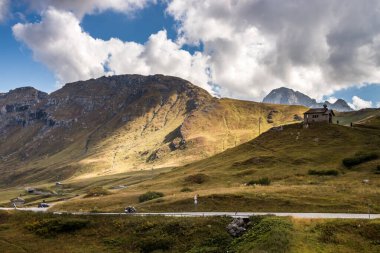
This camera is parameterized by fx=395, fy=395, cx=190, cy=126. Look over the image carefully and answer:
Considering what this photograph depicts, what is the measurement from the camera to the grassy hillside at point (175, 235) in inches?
1586

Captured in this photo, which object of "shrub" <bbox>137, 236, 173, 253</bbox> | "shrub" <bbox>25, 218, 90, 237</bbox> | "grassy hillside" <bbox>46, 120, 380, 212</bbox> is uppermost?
"grassy hillside" <bbox>46, 120, 380, 212</bbox>

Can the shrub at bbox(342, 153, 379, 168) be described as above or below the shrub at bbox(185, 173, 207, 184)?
above

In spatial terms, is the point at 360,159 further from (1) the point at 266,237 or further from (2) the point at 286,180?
(1) the point at 266,237

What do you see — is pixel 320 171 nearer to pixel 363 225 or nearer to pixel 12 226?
pixel 363 225

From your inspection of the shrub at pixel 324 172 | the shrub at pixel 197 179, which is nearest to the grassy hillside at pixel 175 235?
the shrub at pixel 197 179

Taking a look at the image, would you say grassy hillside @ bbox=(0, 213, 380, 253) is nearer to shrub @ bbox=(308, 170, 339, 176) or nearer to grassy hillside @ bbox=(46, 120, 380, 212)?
grassy hillside @ bbox=(46, 120, 380, 212)

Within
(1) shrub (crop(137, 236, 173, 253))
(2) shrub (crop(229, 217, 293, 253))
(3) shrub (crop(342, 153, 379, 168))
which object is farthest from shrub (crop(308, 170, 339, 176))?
(1) shrub (crop(137, 236, 173, 253))

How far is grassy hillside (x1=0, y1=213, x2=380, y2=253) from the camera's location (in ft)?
132

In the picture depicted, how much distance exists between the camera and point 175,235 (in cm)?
5197

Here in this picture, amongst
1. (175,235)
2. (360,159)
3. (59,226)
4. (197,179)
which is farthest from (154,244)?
(360,159)

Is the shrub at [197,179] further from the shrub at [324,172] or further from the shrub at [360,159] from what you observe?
the shrub at [360,159]

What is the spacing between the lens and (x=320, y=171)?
97.3 metres

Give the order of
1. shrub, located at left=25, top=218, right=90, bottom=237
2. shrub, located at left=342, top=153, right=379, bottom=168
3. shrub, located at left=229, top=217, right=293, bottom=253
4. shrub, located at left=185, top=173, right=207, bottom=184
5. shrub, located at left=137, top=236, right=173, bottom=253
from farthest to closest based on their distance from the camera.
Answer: shrub, located at left=185, top=173, right=207, bottom=184
shrub, located at left=342, top=153, right=379, bottom=168
shrub, located at left=25, top=218, right=90, bottom=237
shrub, located at left=137, top=236, right=173, bottom=253
shrub, located at left=229, top=217, right=293, bottom=253

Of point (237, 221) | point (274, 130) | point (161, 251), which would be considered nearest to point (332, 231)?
point (237, 221)
